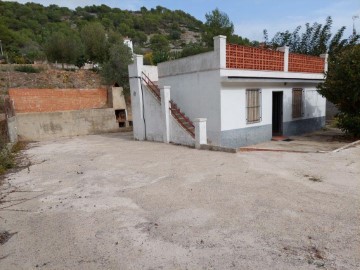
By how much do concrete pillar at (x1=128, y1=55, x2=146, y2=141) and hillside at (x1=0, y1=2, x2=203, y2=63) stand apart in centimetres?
2914

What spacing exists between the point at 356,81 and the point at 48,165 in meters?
12.7

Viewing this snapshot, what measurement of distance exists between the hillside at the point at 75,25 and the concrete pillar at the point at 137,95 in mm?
29138

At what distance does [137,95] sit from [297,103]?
8.83m

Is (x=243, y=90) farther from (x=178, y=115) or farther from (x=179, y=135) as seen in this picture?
(x=179, y=135)

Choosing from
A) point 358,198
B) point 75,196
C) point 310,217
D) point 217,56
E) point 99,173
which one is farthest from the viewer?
point 217,56

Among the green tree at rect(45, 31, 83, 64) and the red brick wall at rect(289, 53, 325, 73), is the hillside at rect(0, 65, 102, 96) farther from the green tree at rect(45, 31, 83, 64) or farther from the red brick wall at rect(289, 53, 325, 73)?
the red brick wall at rect(289, 53, 325, 73)

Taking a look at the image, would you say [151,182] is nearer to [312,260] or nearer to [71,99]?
[312,260]

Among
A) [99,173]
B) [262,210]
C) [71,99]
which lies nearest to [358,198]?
[262,210]

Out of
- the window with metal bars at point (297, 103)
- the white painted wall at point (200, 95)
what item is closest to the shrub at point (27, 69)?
the white painted wall at point (200, 95)

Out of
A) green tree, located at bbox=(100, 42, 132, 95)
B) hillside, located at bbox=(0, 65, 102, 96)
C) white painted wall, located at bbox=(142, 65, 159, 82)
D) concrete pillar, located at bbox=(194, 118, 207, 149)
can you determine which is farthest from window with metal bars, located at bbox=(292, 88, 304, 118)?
hillside, located at bbox=(0, 65, 102, 96)

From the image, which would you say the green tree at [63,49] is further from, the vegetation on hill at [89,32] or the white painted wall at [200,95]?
the white painted wall at [200,95]

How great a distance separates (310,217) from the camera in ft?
15.2

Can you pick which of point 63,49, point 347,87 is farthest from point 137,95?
point 63,49

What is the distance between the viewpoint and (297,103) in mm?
14898
